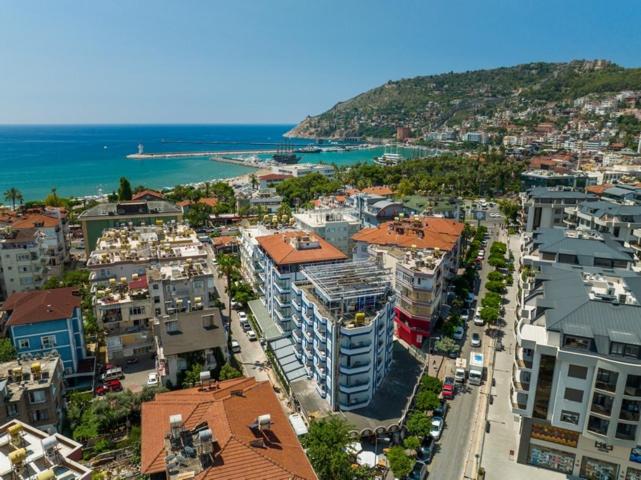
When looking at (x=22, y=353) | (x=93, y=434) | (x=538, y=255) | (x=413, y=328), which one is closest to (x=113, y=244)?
(x=22, y=353)

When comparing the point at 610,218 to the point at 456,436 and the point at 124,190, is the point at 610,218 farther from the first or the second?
the point at 124,190

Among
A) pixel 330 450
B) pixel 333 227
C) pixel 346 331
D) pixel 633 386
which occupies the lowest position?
pixel 330 450

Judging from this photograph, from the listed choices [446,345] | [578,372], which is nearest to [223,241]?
[446,345]

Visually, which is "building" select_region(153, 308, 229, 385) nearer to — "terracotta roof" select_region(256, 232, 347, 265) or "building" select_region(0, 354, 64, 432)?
"building" select_region(0, 354, 64, 432)

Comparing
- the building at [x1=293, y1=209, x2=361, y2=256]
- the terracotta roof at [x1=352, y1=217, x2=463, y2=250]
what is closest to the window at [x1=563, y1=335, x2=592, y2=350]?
the terracotta roof at [x1=352, y1=217, x2=463, y2=250]

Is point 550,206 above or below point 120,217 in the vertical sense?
above

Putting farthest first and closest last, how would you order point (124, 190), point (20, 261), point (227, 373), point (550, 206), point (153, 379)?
point (124, 190), point (550, 206), point (20, 261), point (153, 379), point (227, 373)
